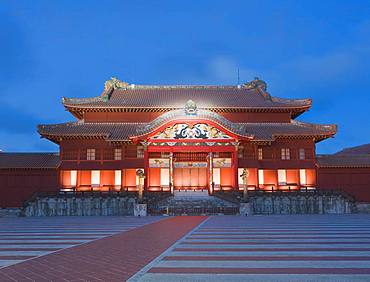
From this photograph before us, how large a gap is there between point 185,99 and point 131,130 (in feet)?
30.5

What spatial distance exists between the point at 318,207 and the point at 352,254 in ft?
81.5

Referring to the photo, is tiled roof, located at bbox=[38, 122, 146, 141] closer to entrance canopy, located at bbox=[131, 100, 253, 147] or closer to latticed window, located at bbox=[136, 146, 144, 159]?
latticed window, located at bbox=[136, 146, 144, 159]

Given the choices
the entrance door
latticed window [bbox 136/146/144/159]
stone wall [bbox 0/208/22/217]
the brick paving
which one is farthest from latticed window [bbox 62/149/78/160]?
the brick paving

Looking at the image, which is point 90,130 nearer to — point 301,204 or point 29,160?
point 29,160

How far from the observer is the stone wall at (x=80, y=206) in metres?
32.9

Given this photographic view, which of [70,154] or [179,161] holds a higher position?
[70,154]

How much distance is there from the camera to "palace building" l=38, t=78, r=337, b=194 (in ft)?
125

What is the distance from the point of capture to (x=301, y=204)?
1310 inches

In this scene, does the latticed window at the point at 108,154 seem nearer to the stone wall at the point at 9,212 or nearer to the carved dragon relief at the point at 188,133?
the carved dragon relief at the point at 188,133

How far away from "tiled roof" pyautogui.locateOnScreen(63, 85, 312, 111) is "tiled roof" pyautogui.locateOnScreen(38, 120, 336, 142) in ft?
7.71

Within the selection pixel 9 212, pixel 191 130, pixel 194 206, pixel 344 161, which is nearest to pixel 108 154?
pixel 191 130

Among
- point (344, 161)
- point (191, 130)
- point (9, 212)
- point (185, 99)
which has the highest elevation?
point (185, 99)

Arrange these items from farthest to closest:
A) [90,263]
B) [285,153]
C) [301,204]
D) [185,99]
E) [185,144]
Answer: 1. [185,99]
2. [285,153]
3. [185,144]
4. [301,204]
5. [90,263]

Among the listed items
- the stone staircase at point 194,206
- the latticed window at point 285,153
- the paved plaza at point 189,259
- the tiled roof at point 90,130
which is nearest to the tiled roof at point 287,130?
the latticed window at point 285,153
